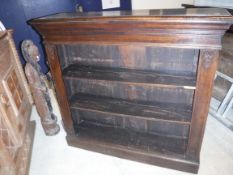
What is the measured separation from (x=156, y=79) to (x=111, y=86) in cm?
44

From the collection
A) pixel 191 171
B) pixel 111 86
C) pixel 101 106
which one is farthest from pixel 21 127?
pixel 191 171

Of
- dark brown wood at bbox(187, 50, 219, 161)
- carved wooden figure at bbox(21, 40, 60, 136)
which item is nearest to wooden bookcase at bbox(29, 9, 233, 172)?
dark brown wood at bbox(187, 50, 219, 161)

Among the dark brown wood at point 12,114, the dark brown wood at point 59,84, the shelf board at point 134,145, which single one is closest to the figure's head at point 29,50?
the dark brown wood at point 12,114

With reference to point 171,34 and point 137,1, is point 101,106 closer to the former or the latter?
point 171,34

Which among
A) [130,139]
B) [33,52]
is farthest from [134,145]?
[33,52]

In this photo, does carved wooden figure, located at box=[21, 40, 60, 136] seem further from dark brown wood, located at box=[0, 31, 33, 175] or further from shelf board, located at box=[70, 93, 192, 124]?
shelf board, located at box=[70, 93, 192, 124]

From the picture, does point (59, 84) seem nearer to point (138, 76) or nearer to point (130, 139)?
point (138, 76)

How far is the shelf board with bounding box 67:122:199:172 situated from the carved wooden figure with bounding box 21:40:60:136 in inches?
11.6

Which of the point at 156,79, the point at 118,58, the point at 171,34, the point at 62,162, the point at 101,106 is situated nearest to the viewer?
the point at 171,34

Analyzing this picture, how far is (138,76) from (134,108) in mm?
286

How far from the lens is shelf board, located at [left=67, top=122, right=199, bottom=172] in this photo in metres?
1.63

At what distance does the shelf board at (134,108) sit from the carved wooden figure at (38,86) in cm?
38

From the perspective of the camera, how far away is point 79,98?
69.8 inches

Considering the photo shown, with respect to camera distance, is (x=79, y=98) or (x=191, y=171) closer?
(x=191, y=171)
